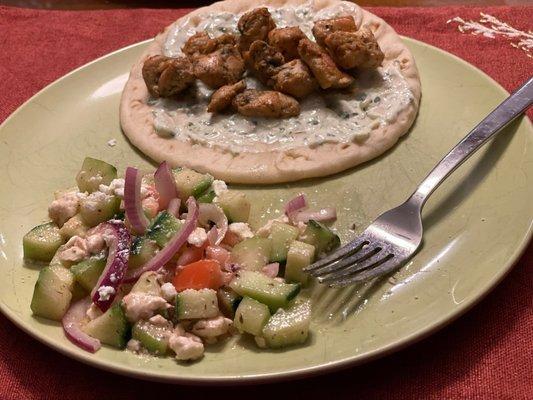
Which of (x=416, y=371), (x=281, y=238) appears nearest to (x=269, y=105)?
(x=281, y=238)

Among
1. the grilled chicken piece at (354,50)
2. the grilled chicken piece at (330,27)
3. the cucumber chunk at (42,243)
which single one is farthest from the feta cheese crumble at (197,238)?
the grilled chicken piece at (330,27)

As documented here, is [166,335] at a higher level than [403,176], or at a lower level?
higher

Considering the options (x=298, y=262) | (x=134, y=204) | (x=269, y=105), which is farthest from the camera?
(x=269, y=105)

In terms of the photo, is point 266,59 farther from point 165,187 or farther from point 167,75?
point 165,187

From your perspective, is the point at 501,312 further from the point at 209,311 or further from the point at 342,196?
the point at 209,311

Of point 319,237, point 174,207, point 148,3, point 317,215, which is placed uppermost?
point 174,207

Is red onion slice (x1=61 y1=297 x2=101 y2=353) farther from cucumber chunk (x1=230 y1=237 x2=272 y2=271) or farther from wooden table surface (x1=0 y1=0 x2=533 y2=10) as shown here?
wooden table surface (x1=0 y1=0 x2=533 y2=10)

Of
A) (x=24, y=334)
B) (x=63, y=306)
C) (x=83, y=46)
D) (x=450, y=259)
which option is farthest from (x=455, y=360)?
(x=83, y=46)
